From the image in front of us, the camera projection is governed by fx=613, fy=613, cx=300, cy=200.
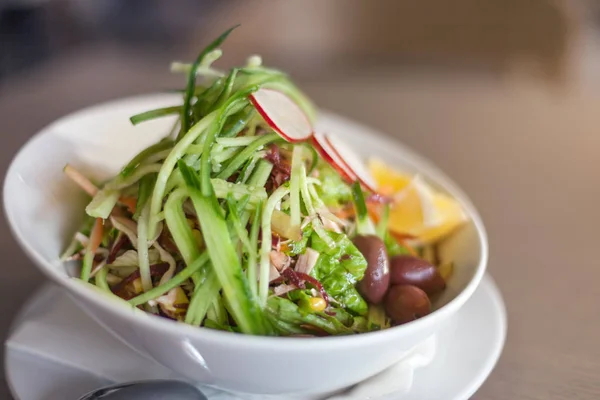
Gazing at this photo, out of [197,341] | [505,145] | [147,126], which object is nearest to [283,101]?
[147,126]

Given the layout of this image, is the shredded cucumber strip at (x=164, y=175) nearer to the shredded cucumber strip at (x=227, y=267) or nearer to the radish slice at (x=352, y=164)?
the shredded cucumber strip at (x=227, y=267)

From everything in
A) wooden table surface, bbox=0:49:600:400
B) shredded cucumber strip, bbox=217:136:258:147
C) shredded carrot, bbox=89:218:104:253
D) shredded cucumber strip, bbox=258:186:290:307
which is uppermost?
shredded cucumber strip, bbox=217:136:258:147

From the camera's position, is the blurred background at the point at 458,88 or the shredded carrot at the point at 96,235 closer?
the shredded carrot at the point at 96,235

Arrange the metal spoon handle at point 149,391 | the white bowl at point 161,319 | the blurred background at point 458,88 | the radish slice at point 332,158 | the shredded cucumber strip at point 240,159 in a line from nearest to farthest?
1. the white bowl at point 161,319
2. the metal spoon handle at point 149,391
3. the shredded cucumber strip at point 240,159
4. the radish slice at point 332,158
5. the blurred background at point 458,88

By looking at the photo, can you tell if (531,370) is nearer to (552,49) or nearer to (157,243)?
(157,243)

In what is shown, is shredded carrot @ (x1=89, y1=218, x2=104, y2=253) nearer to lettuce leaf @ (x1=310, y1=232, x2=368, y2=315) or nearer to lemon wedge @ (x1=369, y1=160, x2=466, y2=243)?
lettuce leaf @ (x1=310, y1=232, x2=368, y2=315)

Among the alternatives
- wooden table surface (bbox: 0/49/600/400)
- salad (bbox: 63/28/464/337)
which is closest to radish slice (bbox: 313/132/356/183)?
salad (bbox: 63/28/464/337)

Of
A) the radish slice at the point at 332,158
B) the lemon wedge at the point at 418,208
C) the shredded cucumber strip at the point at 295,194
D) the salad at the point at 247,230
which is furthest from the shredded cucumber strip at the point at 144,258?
the lemon wedge at the point at 418,208
